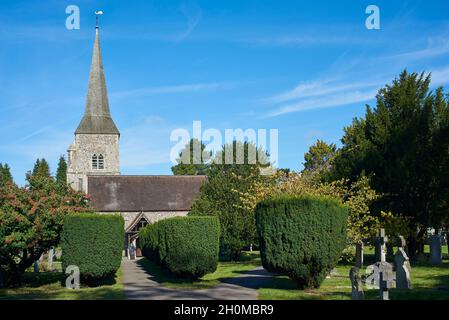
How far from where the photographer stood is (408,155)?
29.2 metres

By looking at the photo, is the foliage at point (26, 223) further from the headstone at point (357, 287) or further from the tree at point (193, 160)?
the tree at point (193, 160)

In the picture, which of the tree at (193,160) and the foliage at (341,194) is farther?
the tree at (193,160)

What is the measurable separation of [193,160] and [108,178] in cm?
3255

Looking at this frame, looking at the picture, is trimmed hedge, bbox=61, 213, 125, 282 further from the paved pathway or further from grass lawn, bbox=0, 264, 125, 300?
the paved pathway

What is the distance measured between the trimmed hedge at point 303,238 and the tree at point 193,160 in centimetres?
7077

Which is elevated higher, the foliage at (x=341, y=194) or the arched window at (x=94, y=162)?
the arched window at (x=94, y=162)

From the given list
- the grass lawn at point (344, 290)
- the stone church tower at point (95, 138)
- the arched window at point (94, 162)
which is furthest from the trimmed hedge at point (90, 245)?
the arched window at point (94, 162)

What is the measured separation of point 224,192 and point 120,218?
691 inches

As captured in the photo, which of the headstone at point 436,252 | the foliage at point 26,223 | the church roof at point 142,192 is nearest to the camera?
the foliage at point 26,223

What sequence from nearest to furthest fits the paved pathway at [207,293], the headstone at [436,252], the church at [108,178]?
the paved pathway at [207,293], the headstone at [436,252], the church at [108,178]

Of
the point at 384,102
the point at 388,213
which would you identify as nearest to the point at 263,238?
the point at 388,213

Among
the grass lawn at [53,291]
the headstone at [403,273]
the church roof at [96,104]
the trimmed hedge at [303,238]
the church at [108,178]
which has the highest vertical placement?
the church roof at [96,104]

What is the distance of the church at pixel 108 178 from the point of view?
193 ft

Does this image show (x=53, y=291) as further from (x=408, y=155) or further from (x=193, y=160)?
(x=193, y=160)
